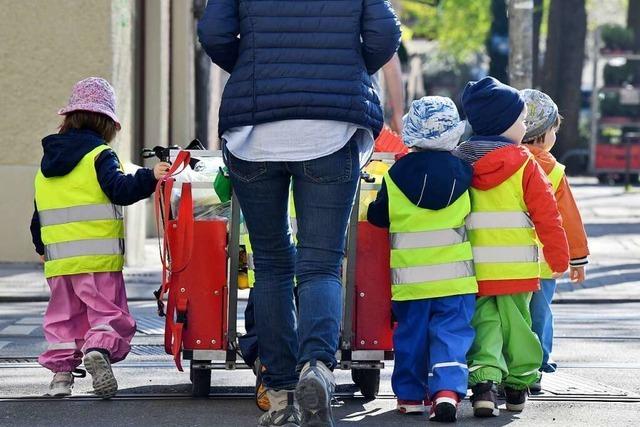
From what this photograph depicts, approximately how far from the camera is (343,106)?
5.52 meters

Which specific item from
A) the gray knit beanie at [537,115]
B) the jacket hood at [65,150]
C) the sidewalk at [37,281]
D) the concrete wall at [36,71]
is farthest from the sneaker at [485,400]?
the concrete wall at [36,71]

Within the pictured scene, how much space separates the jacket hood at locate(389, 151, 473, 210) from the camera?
616cm

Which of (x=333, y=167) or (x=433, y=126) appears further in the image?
(x=433, y=126)

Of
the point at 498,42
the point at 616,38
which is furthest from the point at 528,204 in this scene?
the point at 498,42

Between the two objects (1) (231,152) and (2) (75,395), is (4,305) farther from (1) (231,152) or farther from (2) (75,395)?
(1) (231,152)

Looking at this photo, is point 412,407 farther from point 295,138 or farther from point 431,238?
point 295,138

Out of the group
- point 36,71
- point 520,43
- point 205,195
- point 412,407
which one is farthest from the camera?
point 520,43

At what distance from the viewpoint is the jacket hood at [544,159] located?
690 cm

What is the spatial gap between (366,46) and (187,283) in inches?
56.4

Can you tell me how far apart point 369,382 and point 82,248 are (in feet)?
4.37

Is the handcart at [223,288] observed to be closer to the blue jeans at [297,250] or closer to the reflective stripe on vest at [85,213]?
the reflective stripe on vest at [85,213]

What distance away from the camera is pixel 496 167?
6320 millimetres

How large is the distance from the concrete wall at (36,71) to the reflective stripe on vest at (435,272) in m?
7.09

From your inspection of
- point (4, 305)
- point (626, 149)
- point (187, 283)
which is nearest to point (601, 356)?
point (187, 283)
